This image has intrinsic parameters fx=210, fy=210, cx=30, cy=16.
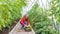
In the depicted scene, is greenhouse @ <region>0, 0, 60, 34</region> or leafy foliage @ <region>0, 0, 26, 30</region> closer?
leafy foliage @ <region>0, 0, 26, 30</region>

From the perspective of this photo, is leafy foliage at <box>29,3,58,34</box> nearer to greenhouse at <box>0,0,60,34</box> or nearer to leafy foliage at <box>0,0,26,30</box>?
greenhouse at <box>0,0,60,34</box>

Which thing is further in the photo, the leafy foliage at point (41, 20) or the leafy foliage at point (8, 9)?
the leafy foliage at point (41, 20)

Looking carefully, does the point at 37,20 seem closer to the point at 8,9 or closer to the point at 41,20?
the point at 41,20

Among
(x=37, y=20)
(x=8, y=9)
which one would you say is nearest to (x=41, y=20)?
(x=37, y=20)

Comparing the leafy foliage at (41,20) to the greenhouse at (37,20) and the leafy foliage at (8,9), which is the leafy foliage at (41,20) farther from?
the leafy foliage at (8,9)

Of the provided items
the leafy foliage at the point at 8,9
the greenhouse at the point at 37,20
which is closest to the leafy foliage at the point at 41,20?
the greenhouse at the point at 37,20

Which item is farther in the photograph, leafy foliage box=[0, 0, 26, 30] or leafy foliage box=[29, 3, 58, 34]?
leafy foliage box=[29, 3, 58, 34]

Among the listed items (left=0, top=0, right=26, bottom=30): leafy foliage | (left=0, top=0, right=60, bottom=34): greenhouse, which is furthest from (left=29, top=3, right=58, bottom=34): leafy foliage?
(left=0, top=0, right=26, bottom=30): leafy foliage

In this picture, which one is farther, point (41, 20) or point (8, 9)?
point (41, 20)

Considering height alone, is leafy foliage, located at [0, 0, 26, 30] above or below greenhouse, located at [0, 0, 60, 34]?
above

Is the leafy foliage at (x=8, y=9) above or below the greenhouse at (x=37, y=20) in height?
above

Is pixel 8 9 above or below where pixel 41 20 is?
above

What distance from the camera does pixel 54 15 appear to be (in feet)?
10.2

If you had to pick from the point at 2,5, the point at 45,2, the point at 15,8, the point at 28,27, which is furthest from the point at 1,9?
the point at 45,2
